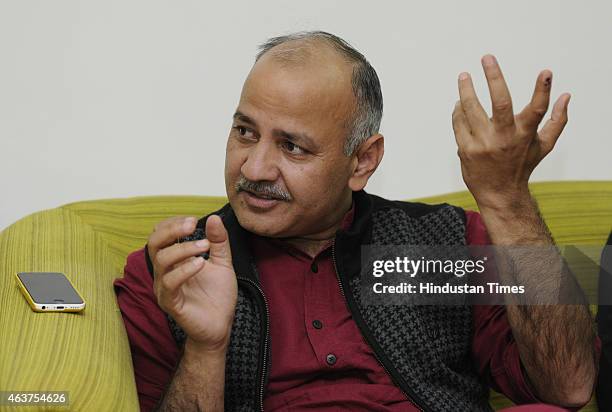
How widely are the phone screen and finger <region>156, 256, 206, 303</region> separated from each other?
Result: 24 centimetres

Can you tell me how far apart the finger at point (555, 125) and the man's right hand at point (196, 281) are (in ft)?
2.02

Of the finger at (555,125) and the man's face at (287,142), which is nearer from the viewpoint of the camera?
the finger at (555,125)

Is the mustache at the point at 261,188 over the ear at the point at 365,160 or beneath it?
beneath

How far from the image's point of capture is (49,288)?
1771 millimetres

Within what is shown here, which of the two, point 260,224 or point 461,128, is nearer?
point 461,128

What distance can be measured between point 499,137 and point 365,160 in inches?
16.7

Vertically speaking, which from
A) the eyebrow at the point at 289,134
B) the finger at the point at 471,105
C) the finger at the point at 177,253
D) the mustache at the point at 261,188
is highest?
the finger at the point at 471,105

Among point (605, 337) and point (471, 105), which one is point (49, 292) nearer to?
point (471, 105)

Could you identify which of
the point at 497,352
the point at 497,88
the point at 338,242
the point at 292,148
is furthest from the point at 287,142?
the point at 497,352

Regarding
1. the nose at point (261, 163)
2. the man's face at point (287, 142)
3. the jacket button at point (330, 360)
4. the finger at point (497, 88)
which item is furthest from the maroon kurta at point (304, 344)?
the finger at point (497, 88)

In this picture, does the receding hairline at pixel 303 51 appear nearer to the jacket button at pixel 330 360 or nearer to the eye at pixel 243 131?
the eye at pixel 243 131

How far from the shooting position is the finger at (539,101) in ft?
5.29

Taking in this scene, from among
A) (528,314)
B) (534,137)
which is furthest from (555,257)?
(534,137)

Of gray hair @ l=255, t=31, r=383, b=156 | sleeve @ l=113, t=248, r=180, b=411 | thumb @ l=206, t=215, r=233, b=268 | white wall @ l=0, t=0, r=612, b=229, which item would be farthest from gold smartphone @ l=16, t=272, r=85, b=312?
white wall @ l=0, t=0, r=612, b=229
